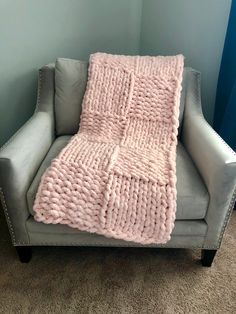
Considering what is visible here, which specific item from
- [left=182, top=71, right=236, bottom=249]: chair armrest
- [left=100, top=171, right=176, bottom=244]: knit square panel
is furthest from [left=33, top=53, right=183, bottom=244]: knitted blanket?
[left=182, top=71, right=236, bottom=249]: chair armrest

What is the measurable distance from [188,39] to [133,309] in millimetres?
1528

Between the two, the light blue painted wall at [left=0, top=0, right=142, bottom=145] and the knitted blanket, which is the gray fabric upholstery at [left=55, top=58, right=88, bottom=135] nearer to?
the knitted blanket

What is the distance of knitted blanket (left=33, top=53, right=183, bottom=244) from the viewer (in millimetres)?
1080

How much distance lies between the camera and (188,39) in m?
1.75

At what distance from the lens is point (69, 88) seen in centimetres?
153

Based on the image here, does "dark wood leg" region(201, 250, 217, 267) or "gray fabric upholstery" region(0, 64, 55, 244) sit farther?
"dark wood leg" region(201, 250, 217, 267)

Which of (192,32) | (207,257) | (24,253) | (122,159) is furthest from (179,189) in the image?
(192,32)

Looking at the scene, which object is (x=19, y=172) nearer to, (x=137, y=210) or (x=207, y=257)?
(x=137, y=210)

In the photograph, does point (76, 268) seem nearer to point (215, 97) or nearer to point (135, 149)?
point (135, 149)

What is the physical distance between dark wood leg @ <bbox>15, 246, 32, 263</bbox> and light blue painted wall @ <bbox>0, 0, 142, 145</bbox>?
74 cm

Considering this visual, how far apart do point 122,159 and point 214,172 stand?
1.26ft

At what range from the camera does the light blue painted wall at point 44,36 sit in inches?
60.1

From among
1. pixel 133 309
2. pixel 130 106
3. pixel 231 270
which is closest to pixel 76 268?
pixel 133 309

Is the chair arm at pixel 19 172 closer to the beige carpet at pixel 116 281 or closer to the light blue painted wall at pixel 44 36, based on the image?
the beige carpet at pixel 116 281
